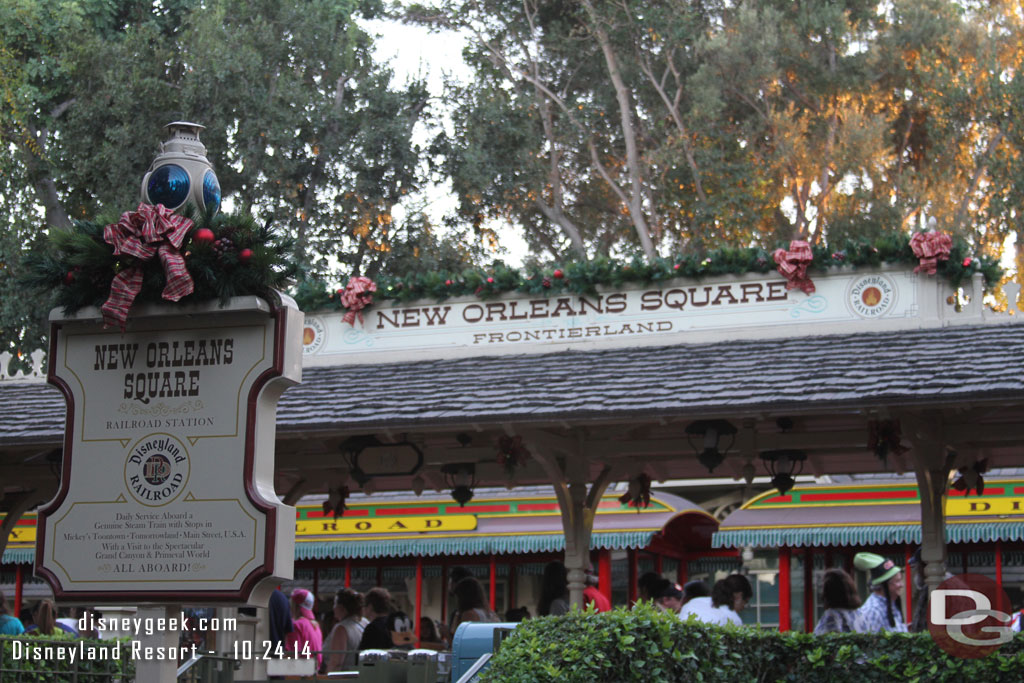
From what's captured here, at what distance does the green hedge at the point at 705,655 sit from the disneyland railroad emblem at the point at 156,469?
1.70 meters

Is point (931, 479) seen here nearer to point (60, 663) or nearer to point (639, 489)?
point (639, 489)

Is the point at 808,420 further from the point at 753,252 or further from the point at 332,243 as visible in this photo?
the point at 332,243

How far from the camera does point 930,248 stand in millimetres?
11531

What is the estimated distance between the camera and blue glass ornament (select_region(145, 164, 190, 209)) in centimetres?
650

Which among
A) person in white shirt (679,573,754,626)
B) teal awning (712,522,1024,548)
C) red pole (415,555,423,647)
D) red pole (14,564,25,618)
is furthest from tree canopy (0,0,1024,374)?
person in white shirt (679,573,754,626)

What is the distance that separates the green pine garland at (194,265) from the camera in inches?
240

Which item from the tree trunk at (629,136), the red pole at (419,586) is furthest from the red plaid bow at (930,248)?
the tree trunk at (629,136)

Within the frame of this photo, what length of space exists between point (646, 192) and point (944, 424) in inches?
896

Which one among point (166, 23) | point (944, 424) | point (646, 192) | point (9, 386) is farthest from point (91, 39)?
point (944, 424)

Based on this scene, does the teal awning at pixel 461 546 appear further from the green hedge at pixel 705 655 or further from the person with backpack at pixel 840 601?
the green hedge at pixel 705 655

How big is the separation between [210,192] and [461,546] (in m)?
11.9

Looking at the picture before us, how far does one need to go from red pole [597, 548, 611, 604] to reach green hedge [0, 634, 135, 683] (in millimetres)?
10502

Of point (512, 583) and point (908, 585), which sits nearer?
point (908, 585)

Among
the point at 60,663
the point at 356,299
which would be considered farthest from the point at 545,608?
the point at 356,299
